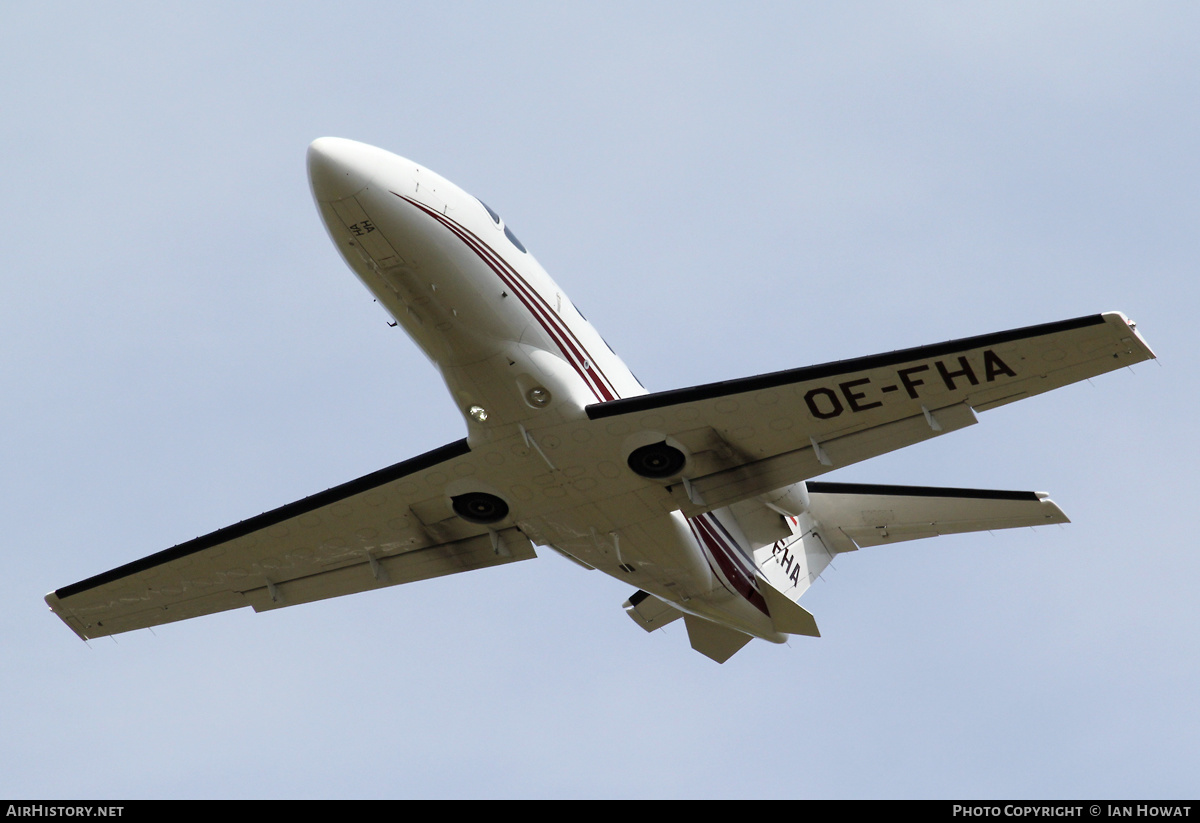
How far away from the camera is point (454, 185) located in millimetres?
21125

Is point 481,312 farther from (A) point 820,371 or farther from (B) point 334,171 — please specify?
(A) point 820,371

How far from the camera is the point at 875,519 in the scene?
2662 centimetres

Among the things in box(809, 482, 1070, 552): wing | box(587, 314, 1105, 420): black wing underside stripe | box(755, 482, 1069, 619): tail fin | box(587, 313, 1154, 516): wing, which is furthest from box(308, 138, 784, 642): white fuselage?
box(809, 482, 1070, 552): wing

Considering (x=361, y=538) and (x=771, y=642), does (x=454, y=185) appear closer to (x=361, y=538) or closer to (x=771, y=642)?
(x=361, y=538)

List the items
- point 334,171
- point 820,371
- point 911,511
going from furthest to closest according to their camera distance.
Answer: point 911,511, point 820,371, point 334,171

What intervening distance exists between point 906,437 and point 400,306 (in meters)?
8.38

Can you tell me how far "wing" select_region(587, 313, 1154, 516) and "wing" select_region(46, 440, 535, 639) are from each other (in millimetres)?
3777

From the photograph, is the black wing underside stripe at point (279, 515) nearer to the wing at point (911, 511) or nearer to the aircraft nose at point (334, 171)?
the aircraft nose at point (334, 171)

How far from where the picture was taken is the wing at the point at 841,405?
63.4 feet

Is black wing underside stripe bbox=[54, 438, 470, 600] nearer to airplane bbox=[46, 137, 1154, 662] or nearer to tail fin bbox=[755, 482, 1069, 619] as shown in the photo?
airplane bbox=[46, 137, 1154, 662]

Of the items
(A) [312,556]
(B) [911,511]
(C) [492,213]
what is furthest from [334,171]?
(B) [911,511]

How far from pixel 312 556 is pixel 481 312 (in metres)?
7.45

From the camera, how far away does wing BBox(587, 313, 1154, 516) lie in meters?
19.3
